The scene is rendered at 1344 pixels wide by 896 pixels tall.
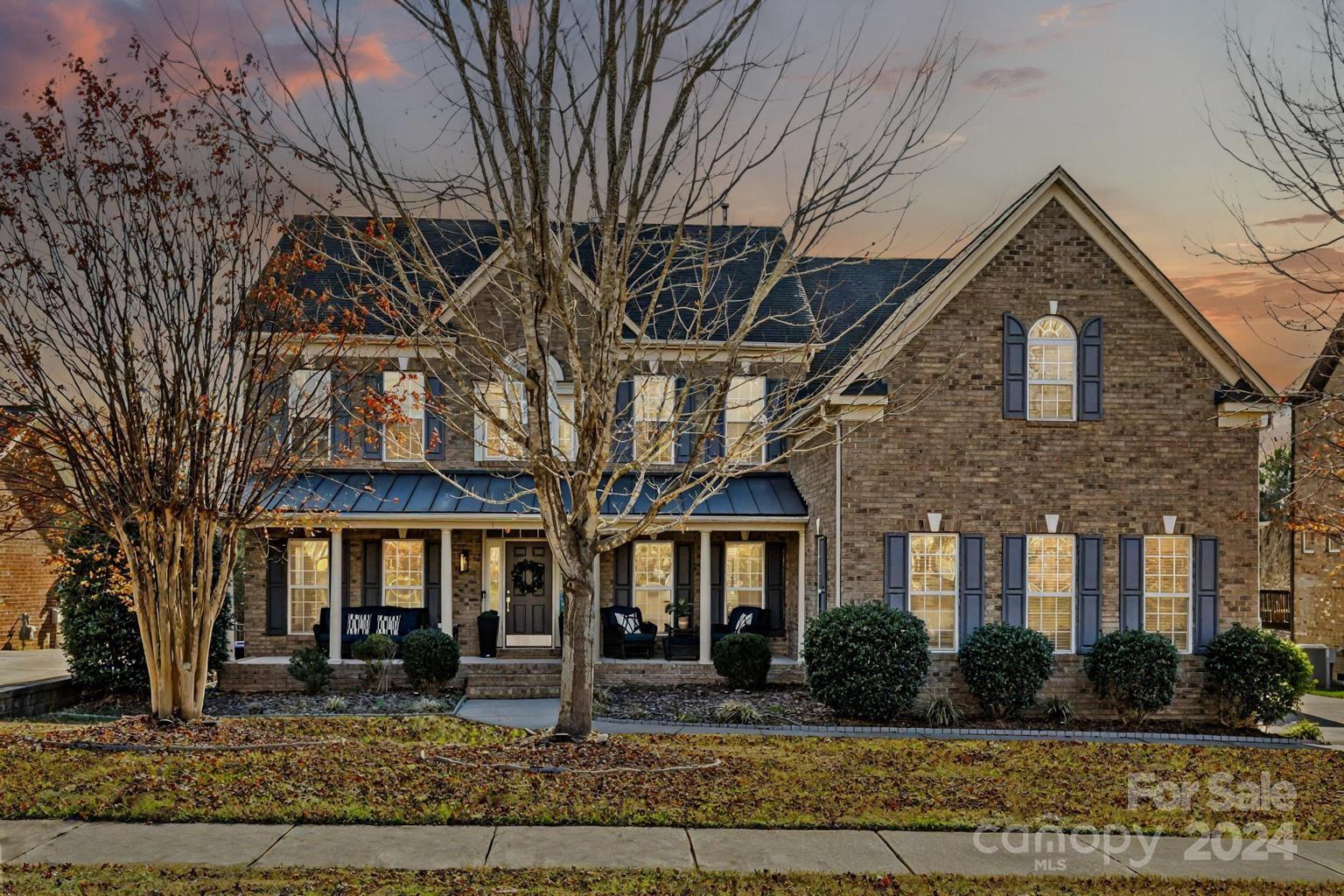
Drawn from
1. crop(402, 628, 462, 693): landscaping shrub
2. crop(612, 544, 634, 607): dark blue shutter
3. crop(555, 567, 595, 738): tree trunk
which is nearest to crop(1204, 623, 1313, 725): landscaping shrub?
crop(612, 544, 634, 607): dark blue shutter

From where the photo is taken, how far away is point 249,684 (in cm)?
1953

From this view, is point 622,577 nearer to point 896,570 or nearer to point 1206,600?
point 896,570

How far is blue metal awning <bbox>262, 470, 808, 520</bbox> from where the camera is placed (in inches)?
797

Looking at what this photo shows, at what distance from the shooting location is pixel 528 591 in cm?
2262

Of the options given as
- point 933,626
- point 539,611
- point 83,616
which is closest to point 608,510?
point 539,611

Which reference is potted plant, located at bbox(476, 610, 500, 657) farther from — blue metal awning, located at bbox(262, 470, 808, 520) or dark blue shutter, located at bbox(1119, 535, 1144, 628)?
dark blue shutter, located at bbox(1119, 535, 1144, 628)

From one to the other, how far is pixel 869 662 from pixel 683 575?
7297 mm

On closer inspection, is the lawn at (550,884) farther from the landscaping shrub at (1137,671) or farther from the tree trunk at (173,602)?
the landscaping shrub at (1137,671)

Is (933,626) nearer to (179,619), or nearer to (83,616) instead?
(179,619)

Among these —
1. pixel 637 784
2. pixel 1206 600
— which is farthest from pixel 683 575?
pixel 637 784

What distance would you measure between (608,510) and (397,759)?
1070cm

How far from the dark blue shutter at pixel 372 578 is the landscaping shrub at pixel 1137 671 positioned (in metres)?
12.8

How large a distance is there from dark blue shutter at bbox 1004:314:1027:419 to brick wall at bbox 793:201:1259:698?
0.11m

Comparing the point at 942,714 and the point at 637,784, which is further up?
the point at 637,784
